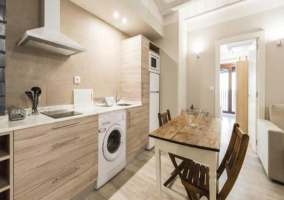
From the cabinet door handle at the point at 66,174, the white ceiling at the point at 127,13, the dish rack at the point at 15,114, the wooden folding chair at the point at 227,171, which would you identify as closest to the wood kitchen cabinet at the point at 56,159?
the cabinet door handle at the point at 66,174

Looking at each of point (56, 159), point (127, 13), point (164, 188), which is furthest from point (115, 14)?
point (164, 188)

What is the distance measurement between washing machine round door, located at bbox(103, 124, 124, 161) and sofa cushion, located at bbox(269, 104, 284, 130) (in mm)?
2557

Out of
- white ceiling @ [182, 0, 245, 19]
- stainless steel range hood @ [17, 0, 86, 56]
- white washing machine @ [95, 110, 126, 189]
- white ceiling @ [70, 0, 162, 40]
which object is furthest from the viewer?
white ceiling @ [182, 0, 245, 19]

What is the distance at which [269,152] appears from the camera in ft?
5.81

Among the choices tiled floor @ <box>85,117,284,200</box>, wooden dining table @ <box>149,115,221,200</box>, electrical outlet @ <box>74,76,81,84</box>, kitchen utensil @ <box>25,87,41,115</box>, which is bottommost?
tiled floor @ <box>85,117,284,200</box>

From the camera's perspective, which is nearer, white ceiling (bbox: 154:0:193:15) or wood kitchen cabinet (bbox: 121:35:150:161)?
wood kitchen cabinet (bbox: 121:35:150:161)

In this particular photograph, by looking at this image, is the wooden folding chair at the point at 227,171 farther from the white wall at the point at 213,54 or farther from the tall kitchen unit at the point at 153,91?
the white wall at the point at 213,54

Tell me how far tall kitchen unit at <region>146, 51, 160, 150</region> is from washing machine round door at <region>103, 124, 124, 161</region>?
96 centimetres

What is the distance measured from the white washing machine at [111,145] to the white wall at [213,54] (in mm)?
2089

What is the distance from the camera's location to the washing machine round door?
1.74m

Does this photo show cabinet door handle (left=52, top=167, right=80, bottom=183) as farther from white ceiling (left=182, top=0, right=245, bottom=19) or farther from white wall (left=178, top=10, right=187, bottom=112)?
white ceiling (left=182, top=0, right=245, bottom=19)

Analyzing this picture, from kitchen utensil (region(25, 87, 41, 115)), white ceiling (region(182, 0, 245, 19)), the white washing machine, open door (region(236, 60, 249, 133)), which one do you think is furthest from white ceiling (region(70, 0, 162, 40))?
open door (region(236, 60, 249, 133))

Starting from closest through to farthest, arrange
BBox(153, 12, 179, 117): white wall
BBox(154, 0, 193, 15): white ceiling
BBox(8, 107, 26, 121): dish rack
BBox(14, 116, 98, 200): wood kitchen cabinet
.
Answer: BBox(14, 116, 98, 200): wood kitchen cabinet → BBox(8, 107, 26, 121): dish rack → BBox(154, 0, 193, 15): white ceiling → BBox(153, 12, 179, 117): white wall

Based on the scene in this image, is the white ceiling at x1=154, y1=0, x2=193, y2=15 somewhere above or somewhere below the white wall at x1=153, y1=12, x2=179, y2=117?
above
